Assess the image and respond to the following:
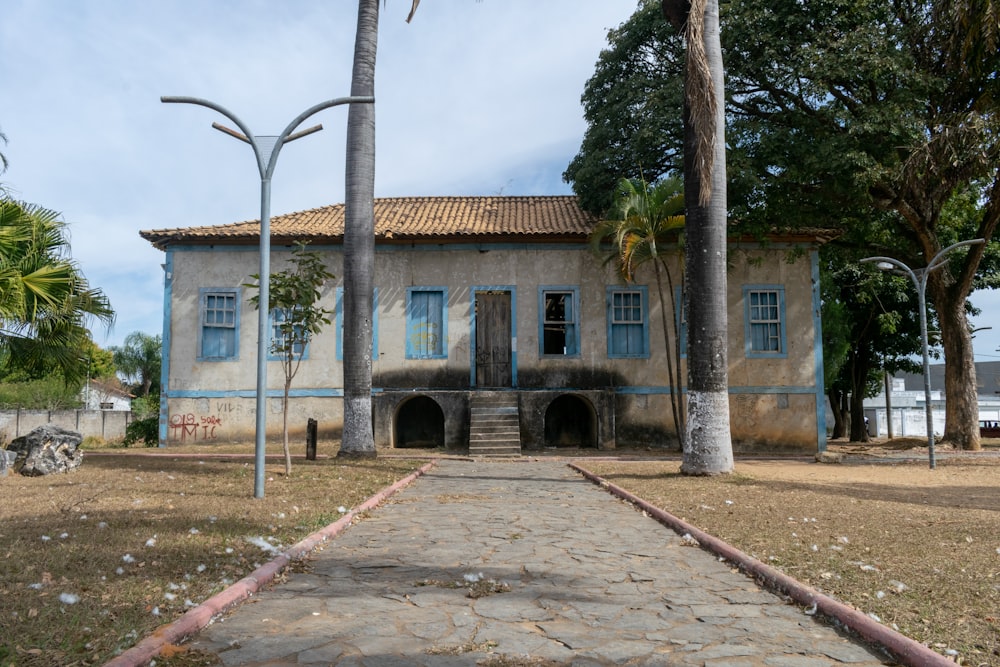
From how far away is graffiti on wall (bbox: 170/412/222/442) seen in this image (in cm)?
1902

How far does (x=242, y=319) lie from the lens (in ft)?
63.6

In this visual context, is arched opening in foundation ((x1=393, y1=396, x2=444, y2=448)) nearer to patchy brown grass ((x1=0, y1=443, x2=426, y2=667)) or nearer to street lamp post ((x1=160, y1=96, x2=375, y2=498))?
patchy brown grass ((x1=0, y1=443, x2=426, y2=667))

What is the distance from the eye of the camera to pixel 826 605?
444cm

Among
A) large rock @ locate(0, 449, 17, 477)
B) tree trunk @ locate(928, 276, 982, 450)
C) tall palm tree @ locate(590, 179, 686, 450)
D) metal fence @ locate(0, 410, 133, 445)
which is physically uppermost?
tall palm tree @ locate(590, 179, 686, 450)

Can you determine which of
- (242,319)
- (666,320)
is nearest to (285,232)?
(242,319)

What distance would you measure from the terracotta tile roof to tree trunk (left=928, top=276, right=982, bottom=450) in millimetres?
8809

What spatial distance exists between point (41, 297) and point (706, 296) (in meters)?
10.2

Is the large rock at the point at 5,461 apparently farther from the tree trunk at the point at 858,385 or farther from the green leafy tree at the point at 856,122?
the tree trunk at the point at 858,385

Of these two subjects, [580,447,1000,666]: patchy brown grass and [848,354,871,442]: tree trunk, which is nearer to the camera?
[580,447,1000,666]: patchy brown grass

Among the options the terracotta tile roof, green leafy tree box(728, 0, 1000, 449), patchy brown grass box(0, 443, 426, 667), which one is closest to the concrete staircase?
the terracotta tile roof

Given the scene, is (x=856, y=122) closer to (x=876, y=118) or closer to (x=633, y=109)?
(x=876, y=118)

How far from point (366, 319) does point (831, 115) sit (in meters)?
10.6

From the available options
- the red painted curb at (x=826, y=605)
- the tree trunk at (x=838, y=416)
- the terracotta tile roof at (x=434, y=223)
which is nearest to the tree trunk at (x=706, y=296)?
the red painted curb at (x=826, y=605)

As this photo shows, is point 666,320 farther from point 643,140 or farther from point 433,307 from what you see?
point 433,307
